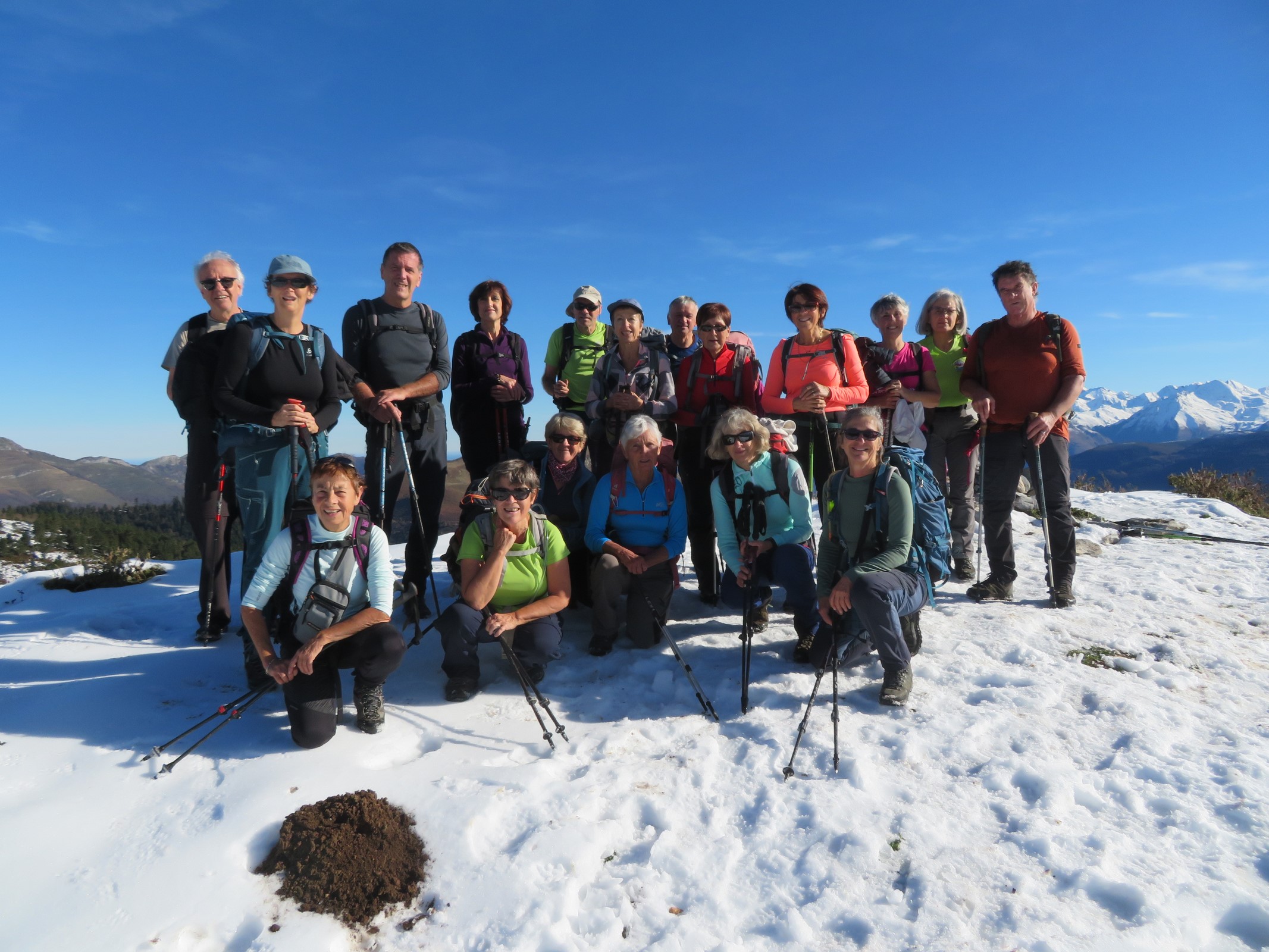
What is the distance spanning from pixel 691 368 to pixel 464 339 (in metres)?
2.38

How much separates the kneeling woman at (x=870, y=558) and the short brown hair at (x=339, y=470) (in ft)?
11.2

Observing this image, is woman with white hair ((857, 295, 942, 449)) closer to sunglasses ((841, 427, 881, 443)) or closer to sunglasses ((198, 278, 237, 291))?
sunglasses ((841, 427, 881, 443))

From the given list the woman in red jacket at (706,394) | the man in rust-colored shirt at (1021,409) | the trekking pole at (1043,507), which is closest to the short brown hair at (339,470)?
the woman in red jacket at (706,394)

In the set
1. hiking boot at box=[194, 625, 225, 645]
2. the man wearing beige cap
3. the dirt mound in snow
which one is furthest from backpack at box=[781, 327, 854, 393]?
hiking boot at box=[194, 625, 225, 645]

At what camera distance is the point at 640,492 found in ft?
18.6

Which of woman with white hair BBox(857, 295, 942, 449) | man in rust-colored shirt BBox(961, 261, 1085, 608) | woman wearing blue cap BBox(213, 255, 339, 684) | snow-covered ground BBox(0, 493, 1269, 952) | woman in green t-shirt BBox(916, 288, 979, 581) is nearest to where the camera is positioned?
snow-covered ground BBox(0, 493, 1269, 952)

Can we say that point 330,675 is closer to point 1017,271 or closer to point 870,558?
point 870,558

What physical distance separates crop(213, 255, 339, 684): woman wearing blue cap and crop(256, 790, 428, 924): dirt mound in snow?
2.16 m

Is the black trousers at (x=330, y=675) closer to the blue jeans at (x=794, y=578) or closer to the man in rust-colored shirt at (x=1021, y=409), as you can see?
the blue jeans at (x=794, y=578)

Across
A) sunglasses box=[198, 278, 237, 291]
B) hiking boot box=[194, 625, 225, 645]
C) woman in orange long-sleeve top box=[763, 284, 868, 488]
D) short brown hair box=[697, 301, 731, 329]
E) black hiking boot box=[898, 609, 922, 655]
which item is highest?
sunglasses box=[198, 278, 237, 291]

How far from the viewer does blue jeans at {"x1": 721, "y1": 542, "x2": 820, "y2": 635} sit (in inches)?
209

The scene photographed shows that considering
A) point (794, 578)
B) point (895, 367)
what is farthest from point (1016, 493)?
point (794, 578)

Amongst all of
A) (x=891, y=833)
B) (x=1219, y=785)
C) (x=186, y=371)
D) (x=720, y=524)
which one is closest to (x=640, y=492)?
(x=720, y=524)

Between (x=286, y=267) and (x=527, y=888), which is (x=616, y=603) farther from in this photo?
(x=286, y=267)
